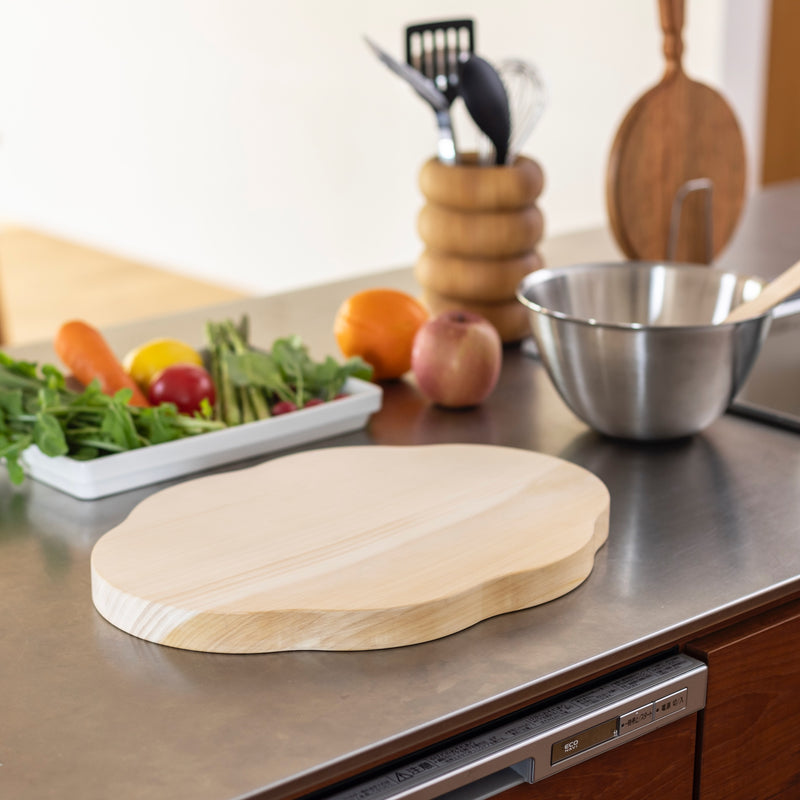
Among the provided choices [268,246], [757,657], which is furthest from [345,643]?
[268,246]

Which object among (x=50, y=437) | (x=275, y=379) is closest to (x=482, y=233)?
(x=275, y=379)

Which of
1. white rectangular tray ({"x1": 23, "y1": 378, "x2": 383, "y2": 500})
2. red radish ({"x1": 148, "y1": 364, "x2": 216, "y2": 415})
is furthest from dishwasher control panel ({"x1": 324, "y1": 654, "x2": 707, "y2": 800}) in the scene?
red radish ({"x1": 148, "y1": 364, "x2": 216, "y2": 415})

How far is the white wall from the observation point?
4.21 m

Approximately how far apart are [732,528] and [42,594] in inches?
21.6

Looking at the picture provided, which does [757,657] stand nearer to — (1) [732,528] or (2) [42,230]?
(1) [732,528]

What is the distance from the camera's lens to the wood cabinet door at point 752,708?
863 mm

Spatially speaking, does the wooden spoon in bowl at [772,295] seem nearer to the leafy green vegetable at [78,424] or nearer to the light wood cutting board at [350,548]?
the light wood cutting board at [350,548]

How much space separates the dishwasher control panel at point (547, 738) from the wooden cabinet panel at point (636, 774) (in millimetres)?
19

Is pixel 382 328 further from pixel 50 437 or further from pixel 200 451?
pixel 50 437

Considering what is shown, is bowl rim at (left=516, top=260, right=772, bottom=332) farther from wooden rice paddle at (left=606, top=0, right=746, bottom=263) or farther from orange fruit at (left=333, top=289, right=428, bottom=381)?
wooden rice paddle at (left=606, top=0, right=746, bottom=263)

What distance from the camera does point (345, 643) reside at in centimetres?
78

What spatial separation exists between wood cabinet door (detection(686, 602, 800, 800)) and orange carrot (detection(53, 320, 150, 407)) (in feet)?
2.09

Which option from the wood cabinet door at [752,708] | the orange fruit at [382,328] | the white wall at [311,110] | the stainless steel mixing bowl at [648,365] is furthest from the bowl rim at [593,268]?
the white wall at [311,110]

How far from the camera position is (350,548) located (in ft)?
2.86
